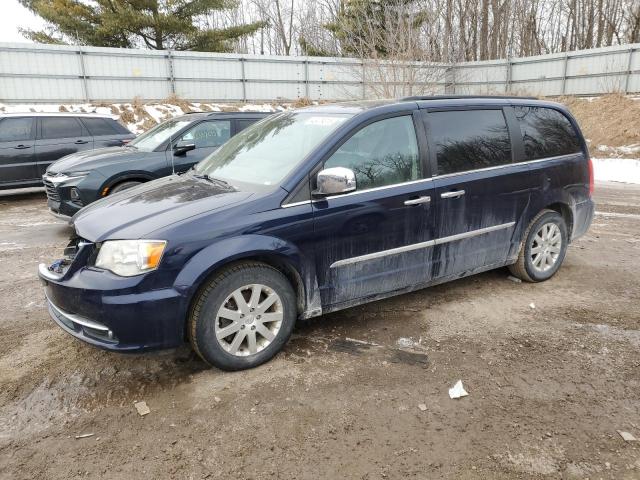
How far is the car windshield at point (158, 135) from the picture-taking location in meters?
7.52

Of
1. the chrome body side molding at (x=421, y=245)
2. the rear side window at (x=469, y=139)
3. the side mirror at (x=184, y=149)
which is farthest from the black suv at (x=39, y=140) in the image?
the chrome body side molding at (x=421, y=245)

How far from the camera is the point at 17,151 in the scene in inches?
372

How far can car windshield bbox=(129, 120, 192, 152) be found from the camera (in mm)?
7516

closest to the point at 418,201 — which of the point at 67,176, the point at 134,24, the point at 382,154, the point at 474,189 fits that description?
the point at 382,154

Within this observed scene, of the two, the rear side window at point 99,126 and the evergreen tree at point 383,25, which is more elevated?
the evergreen tree at point 383,25

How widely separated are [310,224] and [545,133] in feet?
9.19

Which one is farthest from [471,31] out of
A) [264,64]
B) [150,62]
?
[150,62]

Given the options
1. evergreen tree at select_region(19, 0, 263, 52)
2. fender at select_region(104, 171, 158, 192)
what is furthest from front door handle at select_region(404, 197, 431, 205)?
evergreen tree at select_region(19, 0, 263, 52)

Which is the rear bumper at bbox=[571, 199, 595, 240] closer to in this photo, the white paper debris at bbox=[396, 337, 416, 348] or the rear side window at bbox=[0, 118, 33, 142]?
the white paper debris at bbox=[396, 337, 416, 348]

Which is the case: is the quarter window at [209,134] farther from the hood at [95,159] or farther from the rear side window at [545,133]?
the rear side window at [545,133]

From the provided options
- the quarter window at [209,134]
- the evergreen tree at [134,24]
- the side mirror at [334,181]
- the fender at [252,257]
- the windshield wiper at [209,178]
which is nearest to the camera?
the fender at [252,257]

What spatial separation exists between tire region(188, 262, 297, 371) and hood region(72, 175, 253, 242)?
1.58 ft

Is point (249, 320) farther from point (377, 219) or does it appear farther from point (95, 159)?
point (95, 159)

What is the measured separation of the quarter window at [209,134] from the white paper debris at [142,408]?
5.28m
